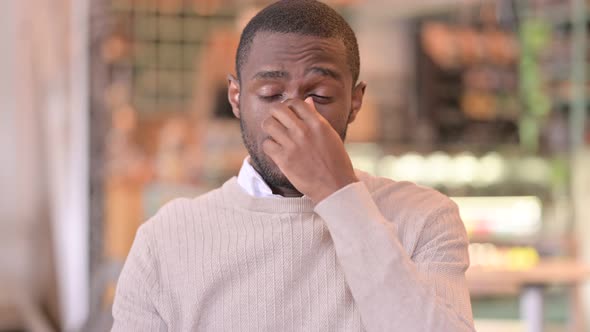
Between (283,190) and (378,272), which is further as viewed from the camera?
(283,190)

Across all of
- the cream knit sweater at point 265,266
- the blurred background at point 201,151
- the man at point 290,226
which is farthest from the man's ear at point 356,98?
the blurred background at point 201,151

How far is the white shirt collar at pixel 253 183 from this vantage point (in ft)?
3.88

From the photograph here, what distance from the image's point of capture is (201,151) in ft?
18.6

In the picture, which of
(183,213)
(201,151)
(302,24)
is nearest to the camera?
(302,24)

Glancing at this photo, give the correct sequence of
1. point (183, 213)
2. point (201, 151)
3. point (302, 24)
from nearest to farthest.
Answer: point (302, 24) < point (183, 213) < point (201, 151)

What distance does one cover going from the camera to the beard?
113cm

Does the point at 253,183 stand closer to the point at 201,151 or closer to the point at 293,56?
the point at 293,56

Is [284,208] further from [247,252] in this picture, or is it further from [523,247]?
[523,247]

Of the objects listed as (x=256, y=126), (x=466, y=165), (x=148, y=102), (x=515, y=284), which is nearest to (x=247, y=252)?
(x=256, y=126)

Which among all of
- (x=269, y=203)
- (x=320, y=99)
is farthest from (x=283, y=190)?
(x=320, y=99)

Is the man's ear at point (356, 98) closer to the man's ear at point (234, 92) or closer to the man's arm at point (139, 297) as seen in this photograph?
the man's ear at point (234, 92)

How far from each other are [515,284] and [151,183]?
9.16 ft

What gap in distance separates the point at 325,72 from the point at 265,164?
139 mm

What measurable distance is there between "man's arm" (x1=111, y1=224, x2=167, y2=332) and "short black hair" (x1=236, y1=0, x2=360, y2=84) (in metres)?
0.28
